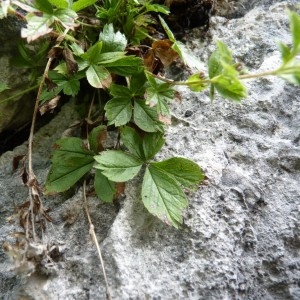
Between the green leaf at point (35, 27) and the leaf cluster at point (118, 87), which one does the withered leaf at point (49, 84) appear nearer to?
the leaf cluster at point (118, 87)

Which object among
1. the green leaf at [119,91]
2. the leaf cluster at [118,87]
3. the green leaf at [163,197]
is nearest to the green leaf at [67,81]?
the leaf cluster at [118,87]

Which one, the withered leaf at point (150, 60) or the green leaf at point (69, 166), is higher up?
the withered leaf at point (150, 60)

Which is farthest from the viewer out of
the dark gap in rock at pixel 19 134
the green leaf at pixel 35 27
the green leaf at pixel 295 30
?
the dark gap in rock at pixel 19 134

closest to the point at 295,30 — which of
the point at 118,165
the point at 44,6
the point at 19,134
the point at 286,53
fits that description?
the point at 286,53

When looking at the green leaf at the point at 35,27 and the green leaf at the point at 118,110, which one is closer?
the green leaf at the point at 35,27

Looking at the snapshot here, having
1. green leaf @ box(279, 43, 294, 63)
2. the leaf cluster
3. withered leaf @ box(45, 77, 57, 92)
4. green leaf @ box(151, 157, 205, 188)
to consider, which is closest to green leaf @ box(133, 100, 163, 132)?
the leaf cluster

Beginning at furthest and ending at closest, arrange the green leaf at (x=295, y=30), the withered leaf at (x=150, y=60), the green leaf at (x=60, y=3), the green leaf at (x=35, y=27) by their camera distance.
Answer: the withered leaf at (x=150, y=60), the green leaf at (x=60, y=3), the green leaf at (x=35, y=27), the green leaf at (x=295, y=30)

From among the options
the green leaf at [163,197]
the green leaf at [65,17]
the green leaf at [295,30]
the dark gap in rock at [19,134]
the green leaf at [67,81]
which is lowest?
the dark gap in rock at [19,134]

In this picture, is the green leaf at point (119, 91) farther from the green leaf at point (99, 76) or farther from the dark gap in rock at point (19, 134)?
the dark gap in rock at point (19, 134)

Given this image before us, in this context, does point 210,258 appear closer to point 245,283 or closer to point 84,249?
point 245,283
